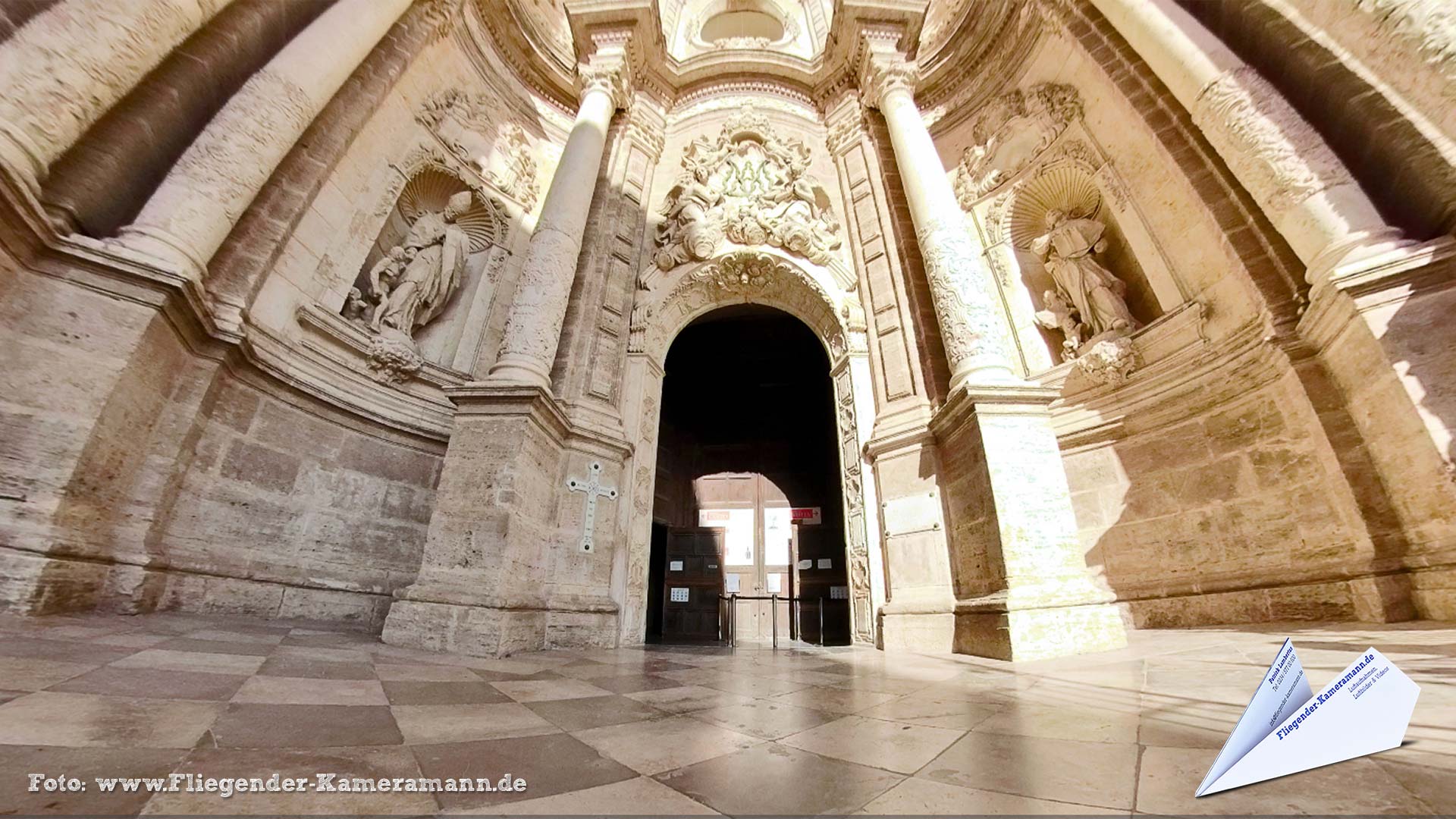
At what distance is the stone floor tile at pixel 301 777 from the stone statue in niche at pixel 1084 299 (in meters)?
6.63

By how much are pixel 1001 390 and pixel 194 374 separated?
6414 millimetres

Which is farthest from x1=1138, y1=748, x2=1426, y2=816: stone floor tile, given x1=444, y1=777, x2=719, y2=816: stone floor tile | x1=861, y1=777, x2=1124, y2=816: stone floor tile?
x1=444, y1=777, x2=719, y2=816: stone floor tile

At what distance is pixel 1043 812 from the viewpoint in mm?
947

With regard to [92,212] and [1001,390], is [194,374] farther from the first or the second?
[1001,390]

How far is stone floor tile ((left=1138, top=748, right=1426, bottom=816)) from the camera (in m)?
0.91

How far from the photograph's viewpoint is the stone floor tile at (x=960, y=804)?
95 cm

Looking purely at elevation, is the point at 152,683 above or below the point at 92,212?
below

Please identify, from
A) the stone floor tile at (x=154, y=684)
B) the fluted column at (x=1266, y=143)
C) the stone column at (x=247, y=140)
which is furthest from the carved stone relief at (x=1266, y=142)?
the stone column at (x=247, y=140)

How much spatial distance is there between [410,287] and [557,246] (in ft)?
6.62

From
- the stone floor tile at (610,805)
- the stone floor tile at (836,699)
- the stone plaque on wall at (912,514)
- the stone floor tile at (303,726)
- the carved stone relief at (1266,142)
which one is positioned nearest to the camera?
the stone floor tile at (610,805)

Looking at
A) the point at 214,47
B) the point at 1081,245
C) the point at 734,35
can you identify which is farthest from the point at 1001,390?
Result: the point at 734,35

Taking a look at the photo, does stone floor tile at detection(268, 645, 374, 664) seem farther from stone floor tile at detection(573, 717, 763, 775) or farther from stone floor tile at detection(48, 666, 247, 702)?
stone floor tile at detection(573, 717, 763, 775)

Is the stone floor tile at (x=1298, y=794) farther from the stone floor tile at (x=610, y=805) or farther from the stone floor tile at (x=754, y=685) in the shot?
the stone floor tile at (x=754, y=685)

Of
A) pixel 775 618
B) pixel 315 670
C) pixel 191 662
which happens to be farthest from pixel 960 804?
pixel 775 618
